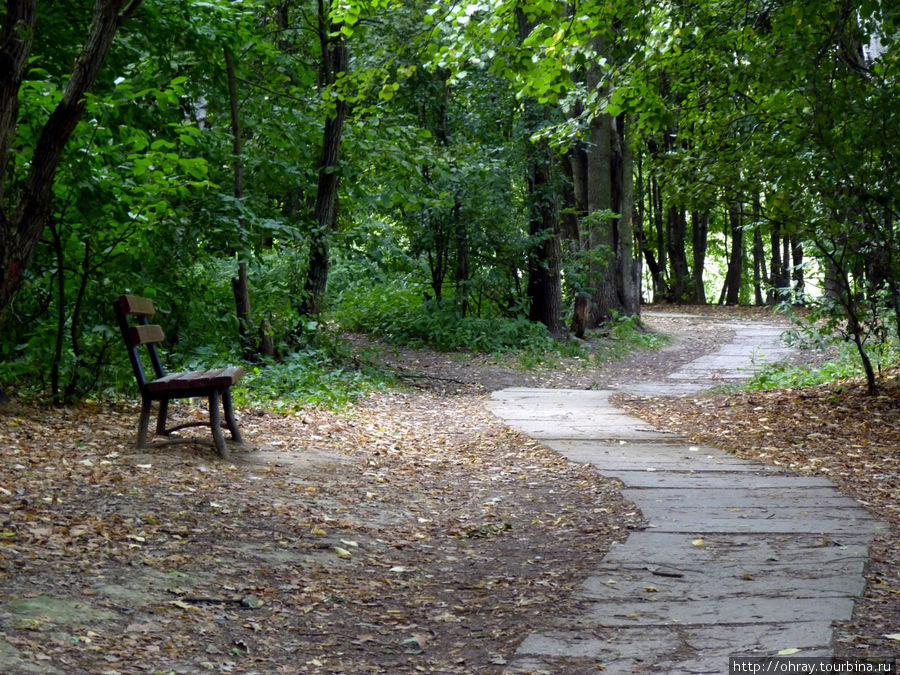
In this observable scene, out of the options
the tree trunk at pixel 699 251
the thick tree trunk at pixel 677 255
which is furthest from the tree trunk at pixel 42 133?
the tree trunk at pixel 699 251

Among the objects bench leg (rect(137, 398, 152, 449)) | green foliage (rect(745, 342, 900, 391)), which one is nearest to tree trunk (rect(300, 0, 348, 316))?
bench leg (rect(137, 398, 152, 449))

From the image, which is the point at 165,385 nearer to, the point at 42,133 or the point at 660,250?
the point at 42,133

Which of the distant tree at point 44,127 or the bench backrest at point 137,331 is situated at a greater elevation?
the distant tree at point 44,127

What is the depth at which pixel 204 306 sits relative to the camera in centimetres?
930

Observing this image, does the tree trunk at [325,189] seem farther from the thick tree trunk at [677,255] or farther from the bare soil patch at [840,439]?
the thick tree trunk at [677,255]

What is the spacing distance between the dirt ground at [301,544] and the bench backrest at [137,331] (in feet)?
1.80

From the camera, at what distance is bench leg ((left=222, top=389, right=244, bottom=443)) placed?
260 inches

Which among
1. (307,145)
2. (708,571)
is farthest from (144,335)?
(307,145)

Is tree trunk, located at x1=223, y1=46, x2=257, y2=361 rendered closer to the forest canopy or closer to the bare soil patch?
the forest canopy

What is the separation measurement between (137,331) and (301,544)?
2.61 m

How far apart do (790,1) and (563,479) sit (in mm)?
4982

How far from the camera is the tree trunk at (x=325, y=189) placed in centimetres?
1159

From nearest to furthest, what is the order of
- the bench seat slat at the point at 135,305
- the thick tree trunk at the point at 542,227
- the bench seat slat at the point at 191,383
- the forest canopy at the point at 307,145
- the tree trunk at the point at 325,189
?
the bench seat slat at the point at 191,383
the bench seat slat at the point at 135,305
the forest canopy at the point at 307,145
the tree trunk at the point at 325,189
the thick tree trunk at the point at 542,227

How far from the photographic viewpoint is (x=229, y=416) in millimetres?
6723
